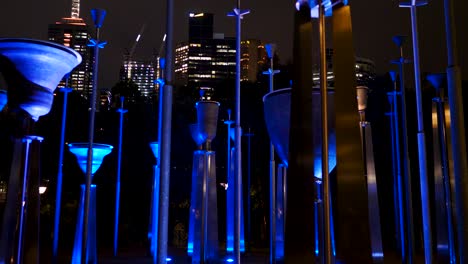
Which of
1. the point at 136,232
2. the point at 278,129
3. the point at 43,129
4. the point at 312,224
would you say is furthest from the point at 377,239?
the point at 43,129

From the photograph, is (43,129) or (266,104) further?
(43,129)

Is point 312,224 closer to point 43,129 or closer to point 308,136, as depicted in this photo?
point 308,136

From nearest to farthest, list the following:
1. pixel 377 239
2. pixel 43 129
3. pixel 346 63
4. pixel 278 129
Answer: pixel 346 63 < pixel 278 129 < pixel 377 239 < pixel 43 129

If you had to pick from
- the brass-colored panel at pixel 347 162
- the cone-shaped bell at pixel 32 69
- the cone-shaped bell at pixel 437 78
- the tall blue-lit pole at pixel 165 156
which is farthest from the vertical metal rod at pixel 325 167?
the cone-shaped bell at pixel 437 78

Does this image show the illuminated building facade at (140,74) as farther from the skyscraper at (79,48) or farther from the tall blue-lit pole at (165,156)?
the tall blue-lit pole at (165,156)

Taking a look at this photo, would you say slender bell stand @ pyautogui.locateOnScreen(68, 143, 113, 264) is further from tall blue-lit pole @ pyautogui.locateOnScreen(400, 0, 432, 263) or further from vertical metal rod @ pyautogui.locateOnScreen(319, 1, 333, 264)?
vertical metal rod @ pyautogui.locateOnScreen(319, 1, 333, 264)

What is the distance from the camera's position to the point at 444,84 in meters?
20.2

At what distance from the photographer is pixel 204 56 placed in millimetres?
42125

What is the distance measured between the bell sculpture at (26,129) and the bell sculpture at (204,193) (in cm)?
698

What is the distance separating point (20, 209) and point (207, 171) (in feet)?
27.0

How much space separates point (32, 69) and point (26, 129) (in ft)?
5.74

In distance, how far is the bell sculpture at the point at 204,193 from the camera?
20359 millimetres

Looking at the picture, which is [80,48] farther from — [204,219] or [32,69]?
[32,69]

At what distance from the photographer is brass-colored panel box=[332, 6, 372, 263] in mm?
8664
